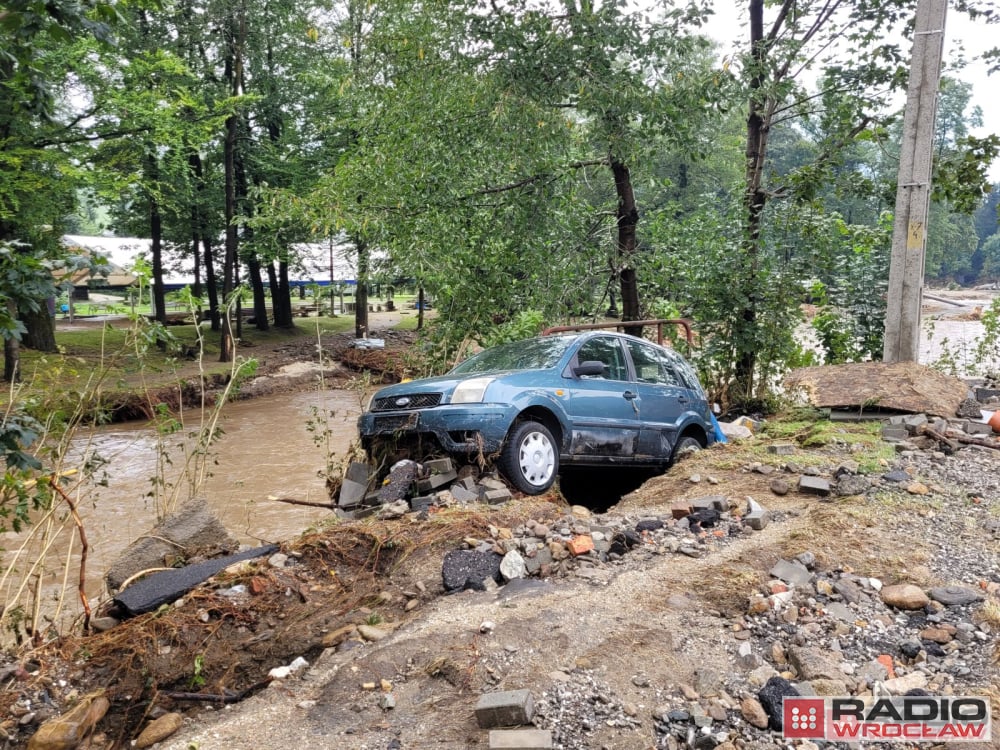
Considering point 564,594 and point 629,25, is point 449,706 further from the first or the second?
point 629,25

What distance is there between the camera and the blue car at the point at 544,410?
700 centimetres

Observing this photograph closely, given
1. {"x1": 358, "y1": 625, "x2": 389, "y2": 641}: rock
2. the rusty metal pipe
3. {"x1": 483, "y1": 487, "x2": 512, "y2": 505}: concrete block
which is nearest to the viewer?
{"x1": 358, "y1": 625, "x2": 389, "y2": 641}: rock

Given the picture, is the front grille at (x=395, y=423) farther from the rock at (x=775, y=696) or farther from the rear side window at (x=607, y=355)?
the rock at (x=775, y=696)

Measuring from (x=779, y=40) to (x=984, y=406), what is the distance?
6396 millimetres

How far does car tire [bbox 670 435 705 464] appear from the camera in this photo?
9.03m

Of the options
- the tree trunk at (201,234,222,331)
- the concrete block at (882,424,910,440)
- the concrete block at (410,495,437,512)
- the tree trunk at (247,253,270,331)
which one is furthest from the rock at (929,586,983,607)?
the tree trunk at (247,253,270,331)

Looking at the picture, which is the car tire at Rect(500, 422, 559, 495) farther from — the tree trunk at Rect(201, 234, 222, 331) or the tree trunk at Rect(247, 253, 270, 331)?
the tree trunk at Rect(247, 253, 270, 331)

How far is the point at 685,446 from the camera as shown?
364 inches

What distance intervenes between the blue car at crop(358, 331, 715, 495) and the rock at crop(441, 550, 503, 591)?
65.5 inches

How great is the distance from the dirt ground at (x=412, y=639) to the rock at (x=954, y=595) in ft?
0.96

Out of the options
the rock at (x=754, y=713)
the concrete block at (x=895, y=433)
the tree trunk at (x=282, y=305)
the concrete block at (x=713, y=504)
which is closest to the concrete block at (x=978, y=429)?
the concrete block at (x=895, y=433)

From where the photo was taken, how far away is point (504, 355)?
838 centimetres

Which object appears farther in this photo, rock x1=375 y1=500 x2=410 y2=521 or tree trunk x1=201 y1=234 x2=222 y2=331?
tree trunk x1=201 y1=234 x2=222 y2=331

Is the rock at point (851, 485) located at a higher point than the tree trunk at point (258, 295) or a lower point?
lower
